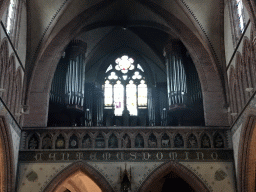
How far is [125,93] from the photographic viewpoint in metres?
22.9

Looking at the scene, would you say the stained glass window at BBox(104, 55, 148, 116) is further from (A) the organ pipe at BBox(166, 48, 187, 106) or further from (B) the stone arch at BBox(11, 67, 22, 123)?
(B) the stone arch at BBox(11, 67, 22, 123)

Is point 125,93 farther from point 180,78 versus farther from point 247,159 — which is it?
point 247,159

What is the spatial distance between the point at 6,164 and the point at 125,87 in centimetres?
891

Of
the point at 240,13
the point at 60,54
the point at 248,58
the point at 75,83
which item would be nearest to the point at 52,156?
the point at 75,83

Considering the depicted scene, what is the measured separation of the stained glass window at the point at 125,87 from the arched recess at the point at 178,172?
17.8 ft

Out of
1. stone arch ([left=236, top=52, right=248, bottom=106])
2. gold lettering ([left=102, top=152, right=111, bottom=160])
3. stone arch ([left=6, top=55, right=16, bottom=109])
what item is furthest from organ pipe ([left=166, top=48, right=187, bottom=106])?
stone arch ([left=6, top=55, right=16, bottom=109])

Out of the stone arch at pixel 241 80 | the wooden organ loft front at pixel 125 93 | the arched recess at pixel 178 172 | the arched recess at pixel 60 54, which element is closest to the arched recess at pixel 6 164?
the arched recess at pixel 60 54

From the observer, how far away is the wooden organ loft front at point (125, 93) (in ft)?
65.2

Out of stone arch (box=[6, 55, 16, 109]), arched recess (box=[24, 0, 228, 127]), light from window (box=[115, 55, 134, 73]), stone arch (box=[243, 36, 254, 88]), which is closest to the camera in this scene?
stone arch (box=[243, 36, 254, 88])

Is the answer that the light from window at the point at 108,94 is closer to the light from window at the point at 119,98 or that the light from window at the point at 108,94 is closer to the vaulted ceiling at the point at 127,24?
the light from window at the point at 119,98

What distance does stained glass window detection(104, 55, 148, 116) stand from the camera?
22375mm

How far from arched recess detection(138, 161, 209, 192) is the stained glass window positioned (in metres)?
5.44

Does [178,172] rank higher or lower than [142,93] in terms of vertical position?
lower

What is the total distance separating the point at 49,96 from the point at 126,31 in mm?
6687
